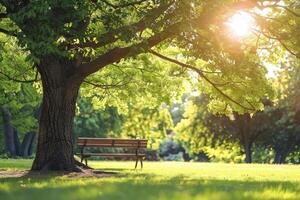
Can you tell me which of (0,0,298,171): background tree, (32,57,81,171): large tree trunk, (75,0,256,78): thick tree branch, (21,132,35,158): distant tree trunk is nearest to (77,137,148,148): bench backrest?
(0,0,298,171): background tree

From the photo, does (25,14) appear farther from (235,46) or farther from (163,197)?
(235,46)

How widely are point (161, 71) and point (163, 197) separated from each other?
15.3m

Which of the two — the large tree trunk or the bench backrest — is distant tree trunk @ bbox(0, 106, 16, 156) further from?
the large tree trunk

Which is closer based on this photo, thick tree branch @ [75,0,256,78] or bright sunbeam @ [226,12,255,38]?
thick tree branch @ [75,0,256,78]

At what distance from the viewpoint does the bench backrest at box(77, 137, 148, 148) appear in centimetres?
2184

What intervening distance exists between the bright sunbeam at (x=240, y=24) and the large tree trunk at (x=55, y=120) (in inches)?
212

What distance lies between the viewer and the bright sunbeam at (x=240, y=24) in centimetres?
1871

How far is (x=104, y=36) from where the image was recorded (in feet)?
47.1

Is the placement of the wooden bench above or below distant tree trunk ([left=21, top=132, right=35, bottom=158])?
below

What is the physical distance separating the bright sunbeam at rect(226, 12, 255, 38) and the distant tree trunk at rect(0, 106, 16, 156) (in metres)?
28.3

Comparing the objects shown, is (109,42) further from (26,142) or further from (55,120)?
(26,142)

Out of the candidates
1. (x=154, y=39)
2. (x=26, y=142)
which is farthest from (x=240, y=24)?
(x=26, y=142)

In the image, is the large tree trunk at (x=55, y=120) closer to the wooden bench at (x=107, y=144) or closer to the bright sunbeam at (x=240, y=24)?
the wooden bench at (x=107, y=144)

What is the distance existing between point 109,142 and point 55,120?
5.55 meters
